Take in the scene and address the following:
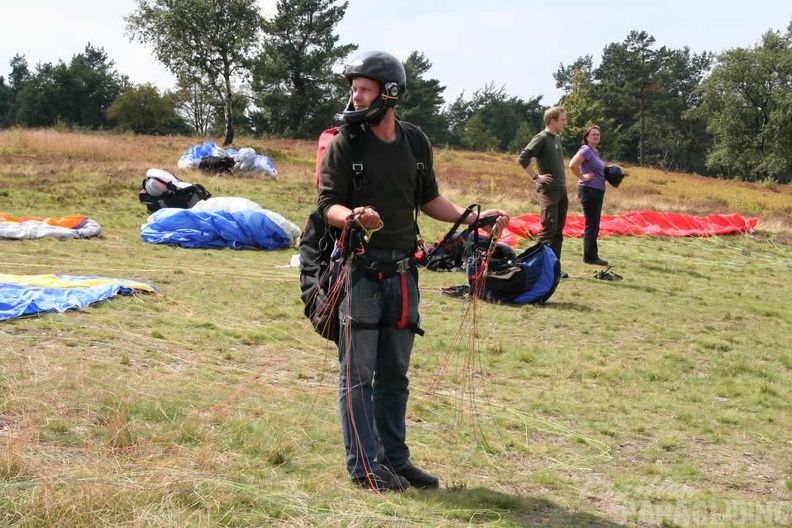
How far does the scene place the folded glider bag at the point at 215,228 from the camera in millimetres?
10922

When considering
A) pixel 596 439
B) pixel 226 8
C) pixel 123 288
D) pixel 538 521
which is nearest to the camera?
pixel 538 521

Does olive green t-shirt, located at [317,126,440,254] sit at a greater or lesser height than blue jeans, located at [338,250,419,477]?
greater

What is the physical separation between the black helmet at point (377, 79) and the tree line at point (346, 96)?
106ft

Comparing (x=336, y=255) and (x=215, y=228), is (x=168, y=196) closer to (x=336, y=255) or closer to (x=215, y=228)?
(x=215, y=228)

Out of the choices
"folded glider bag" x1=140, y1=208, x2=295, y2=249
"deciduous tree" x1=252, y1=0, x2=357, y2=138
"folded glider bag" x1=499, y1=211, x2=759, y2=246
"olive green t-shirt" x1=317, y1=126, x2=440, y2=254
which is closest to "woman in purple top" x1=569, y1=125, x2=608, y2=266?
"folded glider bag" x1=499, y1=211, x2=759, y2=246

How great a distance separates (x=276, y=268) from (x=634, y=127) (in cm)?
6145

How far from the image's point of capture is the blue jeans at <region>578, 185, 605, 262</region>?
9.80 meters

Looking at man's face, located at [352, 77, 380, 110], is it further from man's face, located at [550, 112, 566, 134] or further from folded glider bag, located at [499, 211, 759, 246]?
folded glider bag, located at [499, 211, 759, 246]

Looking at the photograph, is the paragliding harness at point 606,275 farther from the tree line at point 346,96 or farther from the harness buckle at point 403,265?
the tree line at point 346,96

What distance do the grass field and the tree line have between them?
27071 millimetres

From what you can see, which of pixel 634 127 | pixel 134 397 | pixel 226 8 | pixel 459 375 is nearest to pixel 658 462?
pixel 459 375

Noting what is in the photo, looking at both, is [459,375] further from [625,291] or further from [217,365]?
[625,291]

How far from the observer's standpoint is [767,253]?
13359mm

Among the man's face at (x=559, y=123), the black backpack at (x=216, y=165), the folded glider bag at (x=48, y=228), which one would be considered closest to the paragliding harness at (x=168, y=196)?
the folded glider bag at (x=48, y=228)
